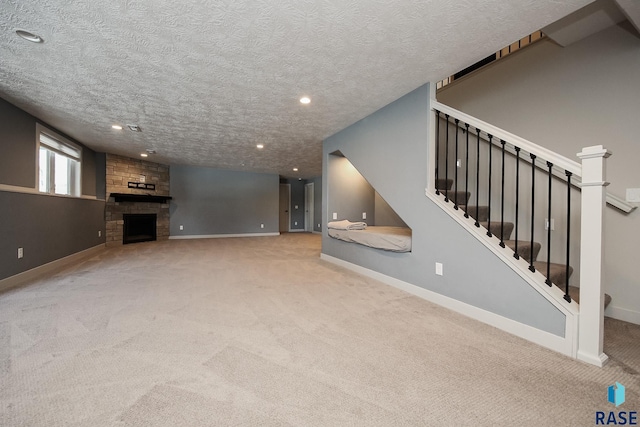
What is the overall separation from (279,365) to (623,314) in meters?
2.95

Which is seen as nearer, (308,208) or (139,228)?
(139,228)

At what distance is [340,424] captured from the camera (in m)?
1.11

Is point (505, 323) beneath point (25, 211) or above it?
beneath

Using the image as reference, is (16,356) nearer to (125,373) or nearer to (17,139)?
(125,373)

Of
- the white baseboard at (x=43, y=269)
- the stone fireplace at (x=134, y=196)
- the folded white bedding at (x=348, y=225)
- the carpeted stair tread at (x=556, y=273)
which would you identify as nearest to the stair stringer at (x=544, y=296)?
the carpeted stair tread at (x=556, y=273)

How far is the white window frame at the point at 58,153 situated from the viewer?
3834 mm

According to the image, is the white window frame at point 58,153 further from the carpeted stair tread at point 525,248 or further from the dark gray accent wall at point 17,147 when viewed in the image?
the carpeted stair tread at point 525,248

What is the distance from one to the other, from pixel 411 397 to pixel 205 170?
8.38m

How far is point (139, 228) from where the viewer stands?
23.6 feet

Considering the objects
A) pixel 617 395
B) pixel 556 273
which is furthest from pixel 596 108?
pixel 617 395

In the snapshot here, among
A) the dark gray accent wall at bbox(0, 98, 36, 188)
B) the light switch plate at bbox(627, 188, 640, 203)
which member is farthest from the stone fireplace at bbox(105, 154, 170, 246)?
the light switch plate at bbox(627, 188, 640, 203)

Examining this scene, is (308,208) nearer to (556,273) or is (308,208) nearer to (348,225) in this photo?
(348,225)

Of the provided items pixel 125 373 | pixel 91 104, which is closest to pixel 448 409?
pixel 125 373

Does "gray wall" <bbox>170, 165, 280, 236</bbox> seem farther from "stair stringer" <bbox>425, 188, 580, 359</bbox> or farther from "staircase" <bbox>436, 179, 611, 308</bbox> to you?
"stair stringer" <bbox>425, 188, 580, 359</bbox>
